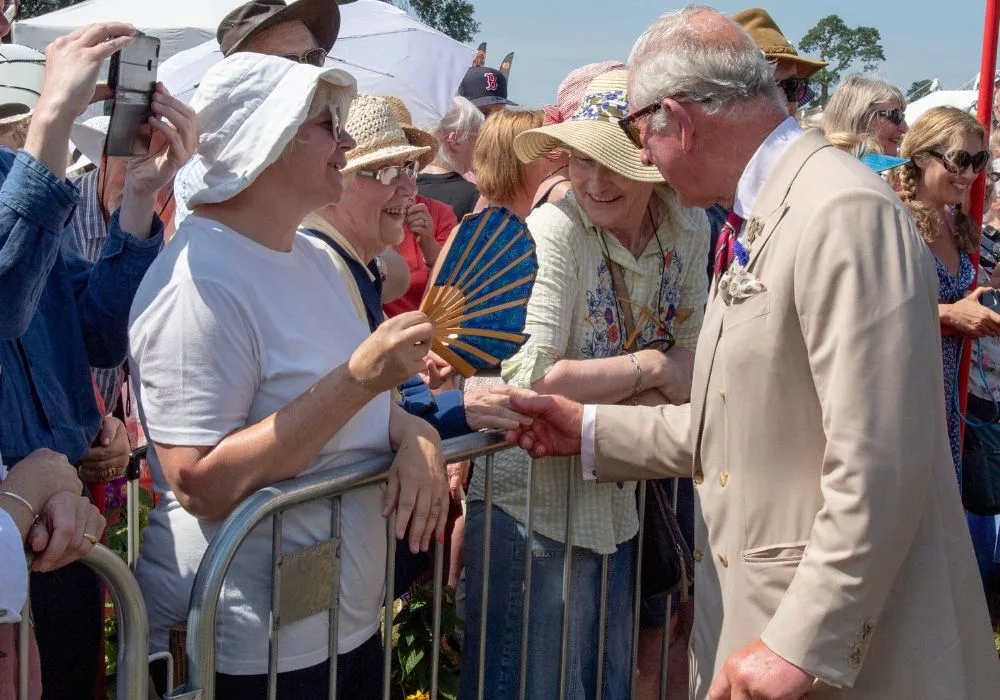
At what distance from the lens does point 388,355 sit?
2086 millimetres

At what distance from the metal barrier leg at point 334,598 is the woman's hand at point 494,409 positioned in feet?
1.86

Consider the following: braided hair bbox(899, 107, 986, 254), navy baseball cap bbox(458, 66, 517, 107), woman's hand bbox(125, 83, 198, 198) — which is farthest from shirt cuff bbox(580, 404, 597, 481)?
navy baseball cap bbox(458, 66, 517, 107)

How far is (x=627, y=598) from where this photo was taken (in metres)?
3.11

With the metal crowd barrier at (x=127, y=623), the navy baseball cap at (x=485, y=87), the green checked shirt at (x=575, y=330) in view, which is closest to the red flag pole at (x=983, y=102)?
the green checked shirt at (x=575, y=330)

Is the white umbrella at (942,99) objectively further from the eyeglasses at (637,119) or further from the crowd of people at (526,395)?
the eyeglasses at (637,119)

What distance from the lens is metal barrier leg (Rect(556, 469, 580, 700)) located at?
9.47 feet

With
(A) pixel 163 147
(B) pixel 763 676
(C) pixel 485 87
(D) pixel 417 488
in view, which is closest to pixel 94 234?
(A) pixel 163 147

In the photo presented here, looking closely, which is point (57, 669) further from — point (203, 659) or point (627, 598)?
point (627, 598)

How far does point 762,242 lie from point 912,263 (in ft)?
0.98

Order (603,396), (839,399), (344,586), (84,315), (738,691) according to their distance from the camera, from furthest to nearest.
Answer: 1. (603,396)
2. (84,315)
3. (344,586)
4. (738,691)
5. (839,399)

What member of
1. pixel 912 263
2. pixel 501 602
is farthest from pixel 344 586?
pixel 912 263

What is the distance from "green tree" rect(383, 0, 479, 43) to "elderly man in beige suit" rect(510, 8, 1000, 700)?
51.2 metres

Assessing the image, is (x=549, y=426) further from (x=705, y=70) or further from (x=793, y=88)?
(x=793, y=88)

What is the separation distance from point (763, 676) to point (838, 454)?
435mm
